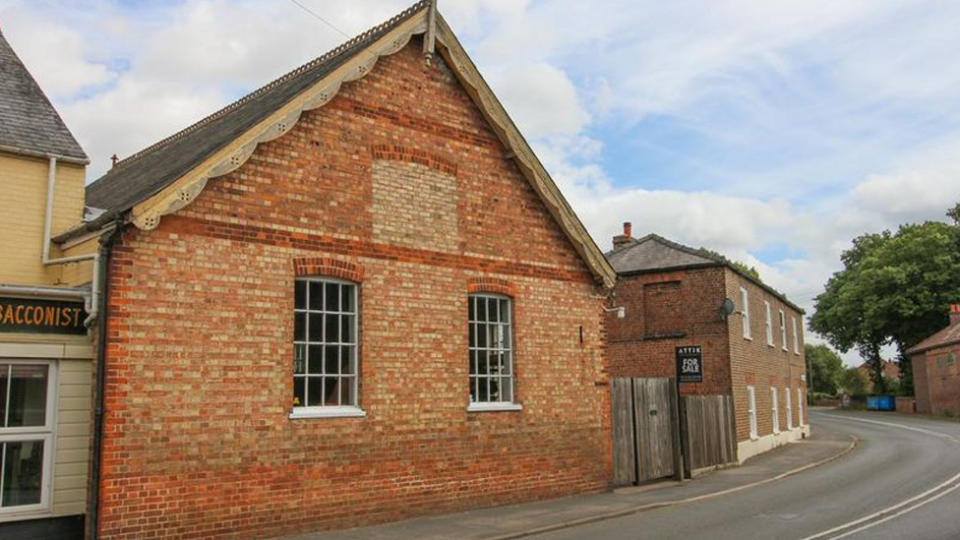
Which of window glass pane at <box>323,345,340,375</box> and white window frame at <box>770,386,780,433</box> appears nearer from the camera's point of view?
window glass pane at <box>323,345,340,375</box>

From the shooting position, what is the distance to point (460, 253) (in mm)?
14203

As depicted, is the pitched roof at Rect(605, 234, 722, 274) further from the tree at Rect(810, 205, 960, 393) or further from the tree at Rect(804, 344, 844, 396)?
the tree at Rect(804, 344, 844, 396)

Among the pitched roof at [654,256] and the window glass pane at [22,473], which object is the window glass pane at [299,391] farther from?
the pitched roof at [654,256]

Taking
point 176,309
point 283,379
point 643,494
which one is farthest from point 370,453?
point 643,494

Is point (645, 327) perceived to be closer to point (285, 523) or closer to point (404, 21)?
point (404, 21)

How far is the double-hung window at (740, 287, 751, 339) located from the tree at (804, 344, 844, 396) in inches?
2551

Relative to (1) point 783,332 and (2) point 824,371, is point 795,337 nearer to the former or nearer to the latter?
(1) point 783,332

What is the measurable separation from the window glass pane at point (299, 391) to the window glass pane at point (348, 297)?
1.33 meters

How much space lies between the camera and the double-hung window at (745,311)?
24656 mm

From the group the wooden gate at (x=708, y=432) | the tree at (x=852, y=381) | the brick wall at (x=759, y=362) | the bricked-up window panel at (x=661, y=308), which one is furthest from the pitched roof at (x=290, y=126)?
the tree at (x=852, y=381)

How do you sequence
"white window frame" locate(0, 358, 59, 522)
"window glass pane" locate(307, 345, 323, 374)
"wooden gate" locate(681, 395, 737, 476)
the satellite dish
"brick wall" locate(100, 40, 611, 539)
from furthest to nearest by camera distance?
the satellite dish → "wooden gate" locate(681, 395, 737, 476) → "window glass pane" locate(307, 345, 323, 374) → "brick wall" locate(100, 40, 611, 539) → "white window frame" locate(0, 358, 59, 522)

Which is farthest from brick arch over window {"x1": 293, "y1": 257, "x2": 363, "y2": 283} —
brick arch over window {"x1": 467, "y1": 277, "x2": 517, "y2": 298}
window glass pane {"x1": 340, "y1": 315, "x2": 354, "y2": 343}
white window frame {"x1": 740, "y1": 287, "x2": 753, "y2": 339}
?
white window frame {"x1": 740, "y1": 287, "x2": 753, "y2": 339}

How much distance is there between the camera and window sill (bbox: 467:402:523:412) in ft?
45.9

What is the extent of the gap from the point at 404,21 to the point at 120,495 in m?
8.34
